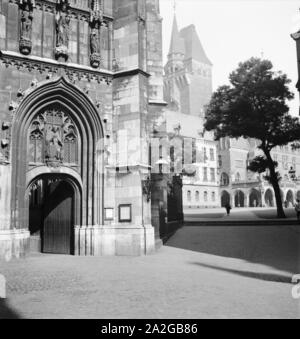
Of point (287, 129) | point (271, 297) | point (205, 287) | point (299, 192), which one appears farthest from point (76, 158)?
point (299, 192)

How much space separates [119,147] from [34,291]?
755cm

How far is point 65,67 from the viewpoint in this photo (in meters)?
14.2

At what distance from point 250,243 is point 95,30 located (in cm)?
1070

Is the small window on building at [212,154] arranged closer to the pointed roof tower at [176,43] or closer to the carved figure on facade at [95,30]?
the pointed roof tower at [176,43]

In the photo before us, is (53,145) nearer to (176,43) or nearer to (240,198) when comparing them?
(240,198)

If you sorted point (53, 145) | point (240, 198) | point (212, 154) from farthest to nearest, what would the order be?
point (212, 154)
point (240, 198)
point (53, 145)

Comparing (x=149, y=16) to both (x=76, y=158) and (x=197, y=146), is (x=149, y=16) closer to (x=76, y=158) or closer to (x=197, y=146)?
(x=76, y=158)

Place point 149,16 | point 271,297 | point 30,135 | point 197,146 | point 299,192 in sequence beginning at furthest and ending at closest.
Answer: point 299,192 → point 197,146 → point 149,16 → point 30,135 → point 271,297

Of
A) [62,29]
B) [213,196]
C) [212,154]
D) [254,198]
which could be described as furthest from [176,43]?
[62,29]

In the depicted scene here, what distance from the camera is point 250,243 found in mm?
15938

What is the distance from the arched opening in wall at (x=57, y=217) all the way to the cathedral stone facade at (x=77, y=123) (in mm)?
40

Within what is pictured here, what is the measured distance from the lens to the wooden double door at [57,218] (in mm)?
14703

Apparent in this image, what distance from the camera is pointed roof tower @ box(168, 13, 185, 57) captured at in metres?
105

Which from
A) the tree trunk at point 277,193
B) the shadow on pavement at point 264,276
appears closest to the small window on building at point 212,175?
the tree trunk at point 277,193
